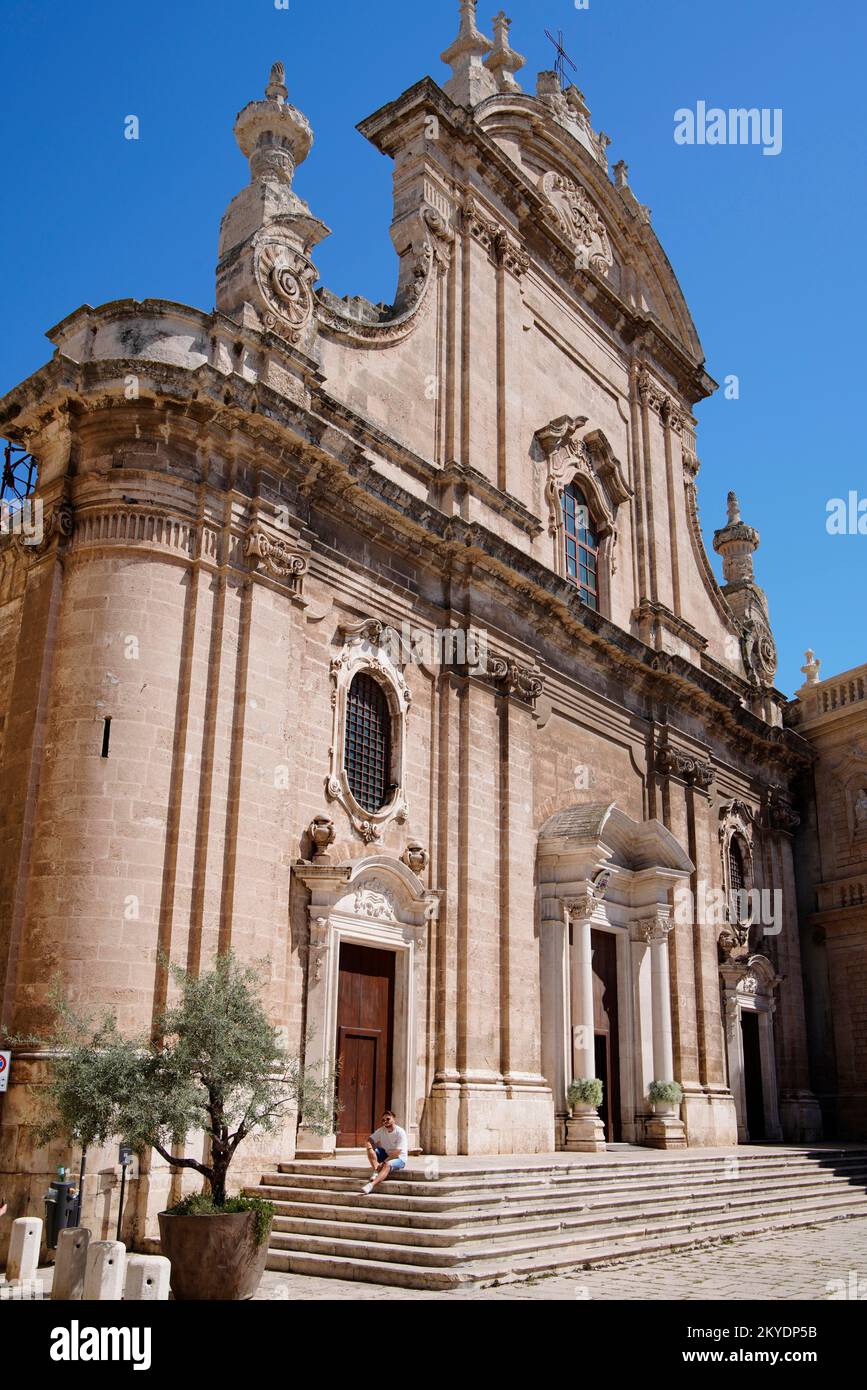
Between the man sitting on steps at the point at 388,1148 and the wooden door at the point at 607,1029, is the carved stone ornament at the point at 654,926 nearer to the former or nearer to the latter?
the wooden door at the point at 607,1029

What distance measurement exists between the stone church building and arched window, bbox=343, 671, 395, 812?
0.18 ft

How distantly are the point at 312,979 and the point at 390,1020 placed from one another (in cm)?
212

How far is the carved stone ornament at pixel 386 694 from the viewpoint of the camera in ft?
56.2

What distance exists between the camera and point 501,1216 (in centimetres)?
1271

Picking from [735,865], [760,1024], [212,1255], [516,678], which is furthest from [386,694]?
[760,1024]

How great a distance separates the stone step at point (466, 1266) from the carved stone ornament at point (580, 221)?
783 inches

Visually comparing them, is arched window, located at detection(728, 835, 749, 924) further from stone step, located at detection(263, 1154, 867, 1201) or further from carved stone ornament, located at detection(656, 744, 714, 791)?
stone step, located at detection(263, 1154, 867, 1201)

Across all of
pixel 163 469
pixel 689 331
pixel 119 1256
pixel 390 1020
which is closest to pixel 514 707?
pixel 390 1020

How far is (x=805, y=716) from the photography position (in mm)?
32031

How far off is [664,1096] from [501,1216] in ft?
30.9

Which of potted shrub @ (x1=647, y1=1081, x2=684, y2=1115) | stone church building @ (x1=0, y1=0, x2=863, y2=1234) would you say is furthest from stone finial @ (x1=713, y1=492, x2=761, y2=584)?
potted shrub @ (x1=647, y1=1081, x2=684, y2=1115)

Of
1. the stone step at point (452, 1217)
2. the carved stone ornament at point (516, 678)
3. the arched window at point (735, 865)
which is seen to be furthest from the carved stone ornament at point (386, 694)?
the arched window at point (735, 865)

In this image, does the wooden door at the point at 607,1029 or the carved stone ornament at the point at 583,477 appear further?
the carved stone ornament at the point at 583,477

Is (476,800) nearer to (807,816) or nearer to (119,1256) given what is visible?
(119,1256)
